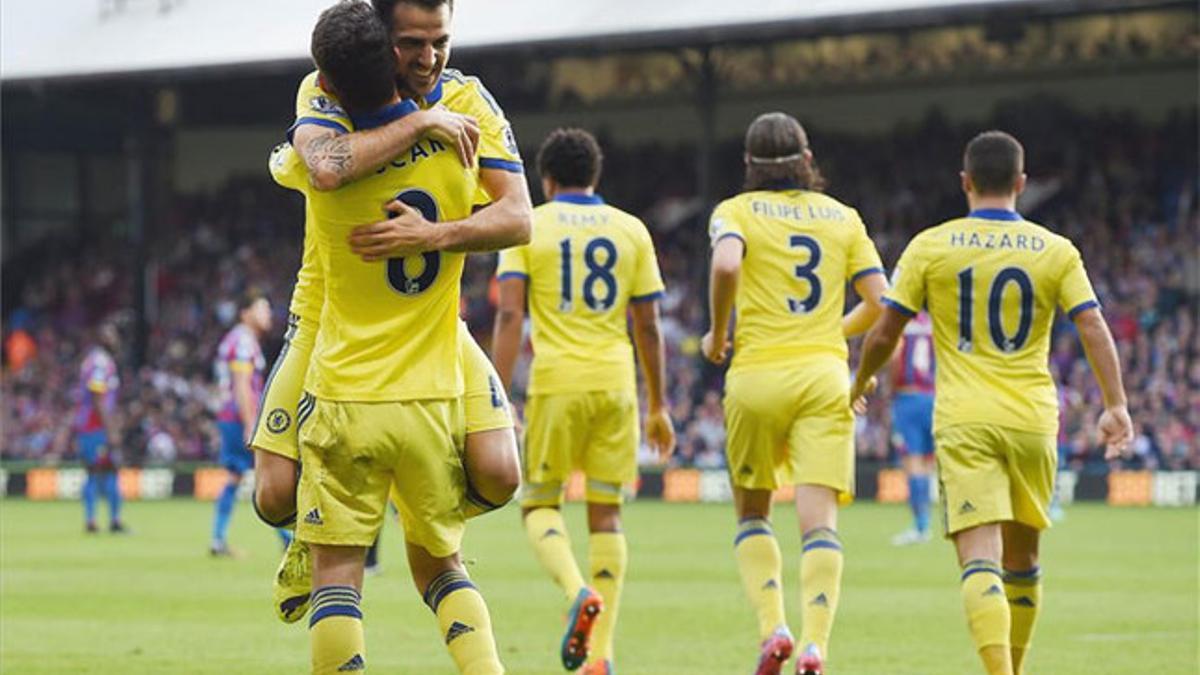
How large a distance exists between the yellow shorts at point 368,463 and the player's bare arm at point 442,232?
0.49 m

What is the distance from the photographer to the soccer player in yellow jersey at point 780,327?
982 cm

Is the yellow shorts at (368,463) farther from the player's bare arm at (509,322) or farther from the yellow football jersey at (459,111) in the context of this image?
the player's bare arm at (509,322)

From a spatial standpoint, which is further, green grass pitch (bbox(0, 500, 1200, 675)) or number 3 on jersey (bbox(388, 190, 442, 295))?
green grass pitch (bbox(0, 500, 1200, 675))

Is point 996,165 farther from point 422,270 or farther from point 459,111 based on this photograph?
point 422,270

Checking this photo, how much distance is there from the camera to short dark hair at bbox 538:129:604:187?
1080 cm

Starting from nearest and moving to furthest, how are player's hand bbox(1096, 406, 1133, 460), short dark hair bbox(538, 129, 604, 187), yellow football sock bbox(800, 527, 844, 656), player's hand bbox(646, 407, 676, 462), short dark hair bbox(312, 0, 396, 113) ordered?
short dark hair bbox(312, 0, 396, 113) → player's hand bbox(1096, 406, 1133, 460) → yellow football sock bbox(800, 527, 844, 656) → player's hand bbox(646, 407, 676, 462) → short dark hair bbox(538, 129, 604, 187)

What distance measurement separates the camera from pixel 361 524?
666 centimetres

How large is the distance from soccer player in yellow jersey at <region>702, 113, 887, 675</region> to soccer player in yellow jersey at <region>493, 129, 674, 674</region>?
81 cm

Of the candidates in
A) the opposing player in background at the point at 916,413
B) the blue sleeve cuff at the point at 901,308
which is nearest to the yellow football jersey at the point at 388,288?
the blue sleeve cuff at the point at 901,308

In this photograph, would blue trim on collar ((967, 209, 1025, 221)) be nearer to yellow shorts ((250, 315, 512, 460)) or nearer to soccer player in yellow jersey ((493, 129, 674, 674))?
soccer player in yellow jersey ((493, 129, 674, 674))

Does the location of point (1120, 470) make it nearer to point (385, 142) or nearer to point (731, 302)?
point (731, 302)

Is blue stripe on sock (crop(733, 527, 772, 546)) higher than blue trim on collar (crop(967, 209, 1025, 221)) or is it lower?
lower

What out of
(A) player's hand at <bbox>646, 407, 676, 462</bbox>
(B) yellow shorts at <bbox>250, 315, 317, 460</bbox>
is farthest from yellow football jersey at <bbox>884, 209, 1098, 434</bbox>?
(B) yellow shorts at <bbox>250, 315, 317, 460</bbox>

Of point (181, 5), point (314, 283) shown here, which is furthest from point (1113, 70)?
point (314, 283)
